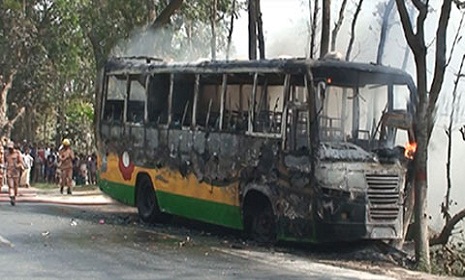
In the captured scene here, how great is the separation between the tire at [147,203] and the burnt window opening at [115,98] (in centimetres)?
153

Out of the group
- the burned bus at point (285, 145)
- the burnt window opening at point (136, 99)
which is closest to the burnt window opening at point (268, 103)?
the burned bus at point (285, 145)

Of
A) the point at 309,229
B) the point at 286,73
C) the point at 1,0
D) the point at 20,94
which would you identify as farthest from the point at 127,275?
the point at 20,94

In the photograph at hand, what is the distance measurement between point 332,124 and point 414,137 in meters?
1.33

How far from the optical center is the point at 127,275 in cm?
1195

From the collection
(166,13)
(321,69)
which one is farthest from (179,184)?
(166,13)

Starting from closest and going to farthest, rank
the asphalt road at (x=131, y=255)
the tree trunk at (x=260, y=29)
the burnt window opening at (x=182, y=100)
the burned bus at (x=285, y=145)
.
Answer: the asphalt road at (x=131, y=255) → the burned bus at (x=285, y=145) → the burnt window opening at (x=182, y=100) → the tree trunk at (x=260, y=29)

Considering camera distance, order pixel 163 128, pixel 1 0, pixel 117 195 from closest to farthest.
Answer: pixel 163 128
pixel 117 195
pixel 1 0

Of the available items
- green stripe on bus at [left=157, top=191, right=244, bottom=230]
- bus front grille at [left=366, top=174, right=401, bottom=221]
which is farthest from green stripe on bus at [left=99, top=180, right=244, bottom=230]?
bus front grille at [left=366, top=174, right=401, bottom=221]

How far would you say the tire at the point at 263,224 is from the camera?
639 inches

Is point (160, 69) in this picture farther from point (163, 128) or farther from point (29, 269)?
point (29, 269)

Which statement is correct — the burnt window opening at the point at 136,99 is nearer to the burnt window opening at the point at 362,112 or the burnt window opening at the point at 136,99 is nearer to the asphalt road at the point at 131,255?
the asphalt road at the point at 131,255

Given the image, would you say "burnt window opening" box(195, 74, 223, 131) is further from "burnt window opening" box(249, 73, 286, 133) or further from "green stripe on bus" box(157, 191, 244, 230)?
"green stripe on bus" box(157, 191, 244, 230)

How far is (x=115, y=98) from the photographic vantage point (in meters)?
21.3

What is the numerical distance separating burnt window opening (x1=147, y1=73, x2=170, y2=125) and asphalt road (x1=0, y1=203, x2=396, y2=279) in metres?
2.17
